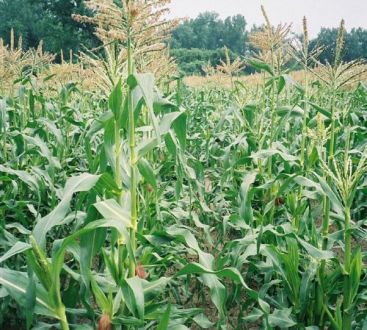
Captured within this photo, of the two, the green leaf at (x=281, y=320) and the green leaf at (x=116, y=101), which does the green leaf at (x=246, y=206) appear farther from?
the green leaf at (x=116, y=101)

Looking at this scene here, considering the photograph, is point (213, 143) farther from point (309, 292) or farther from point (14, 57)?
point (309, 292)

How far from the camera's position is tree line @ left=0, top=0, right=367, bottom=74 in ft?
122

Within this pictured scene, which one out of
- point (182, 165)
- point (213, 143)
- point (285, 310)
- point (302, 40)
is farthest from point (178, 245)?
point (213, 143)

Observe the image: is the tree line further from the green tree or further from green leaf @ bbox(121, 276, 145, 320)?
green leaf @ bbox(121, 276, 145, 320)

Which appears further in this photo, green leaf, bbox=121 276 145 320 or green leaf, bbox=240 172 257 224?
green leaf, bbox=240 172 257 224

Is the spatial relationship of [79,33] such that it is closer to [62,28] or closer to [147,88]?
[62,28]

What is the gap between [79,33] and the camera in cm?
3809

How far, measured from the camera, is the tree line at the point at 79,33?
122ft

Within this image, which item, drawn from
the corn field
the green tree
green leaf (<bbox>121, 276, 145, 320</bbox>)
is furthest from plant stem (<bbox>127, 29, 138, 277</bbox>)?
the green tree

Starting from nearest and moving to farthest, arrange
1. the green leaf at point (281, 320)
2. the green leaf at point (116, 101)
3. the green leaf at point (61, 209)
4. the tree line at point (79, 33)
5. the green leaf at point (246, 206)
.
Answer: the green leaf at point (61, 209)
the green leaf at point (116, 101)
the green leaf at point (281, 320)
the green leaf at point (246, 206)
the tree line at point (79, 33)

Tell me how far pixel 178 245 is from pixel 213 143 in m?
2.29

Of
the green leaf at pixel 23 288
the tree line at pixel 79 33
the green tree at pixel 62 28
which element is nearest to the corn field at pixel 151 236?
the green leaf at pixel 23 288

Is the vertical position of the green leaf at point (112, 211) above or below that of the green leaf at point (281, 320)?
above

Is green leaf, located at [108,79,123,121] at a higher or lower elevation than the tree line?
lower
